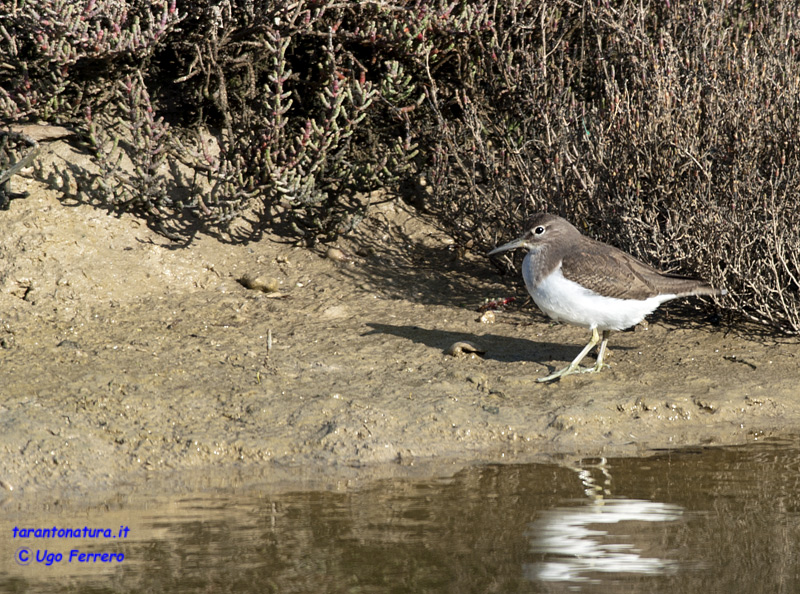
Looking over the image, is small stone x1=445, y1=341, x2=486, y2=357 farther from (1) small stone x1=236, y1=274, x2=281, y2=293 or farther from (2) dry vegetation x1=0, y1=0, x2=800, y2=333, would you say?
(1) small stone x1=236, y1=274, x2=281, y2=293

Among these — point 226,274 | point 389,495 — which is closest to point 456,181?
point 226,274

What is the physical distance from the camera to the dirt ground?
547 cm

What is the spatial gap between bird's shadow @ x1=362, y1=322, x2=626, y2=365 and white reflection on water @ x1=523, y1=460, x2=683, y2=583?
207 centimetres

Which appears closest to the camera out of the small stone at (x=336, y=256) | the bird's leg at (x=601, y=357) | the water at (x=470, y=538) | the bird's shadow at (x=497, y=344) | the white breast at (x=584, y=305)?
the water at (x=470, y=538)

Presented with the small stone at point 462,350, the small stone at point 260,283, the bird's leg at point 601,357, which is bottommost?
the bird's leg at point 601,357

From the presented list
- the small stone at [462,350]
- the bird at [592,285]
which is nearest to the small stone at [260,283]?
the small stone at [462,350]

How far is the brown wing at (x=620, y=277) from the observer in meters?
6.41

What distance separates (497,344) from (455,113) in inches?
116

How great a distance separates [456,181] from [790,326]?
3047 millimetres

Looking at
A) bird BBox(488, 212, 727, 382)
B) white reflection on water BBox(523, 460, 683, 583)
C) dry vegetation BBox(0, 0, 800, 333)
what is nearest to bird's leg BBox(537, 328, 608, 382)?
bird BBox(488, 212, 727, 382)

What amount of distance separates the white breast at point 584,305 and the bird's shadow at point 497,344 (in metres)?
0.54

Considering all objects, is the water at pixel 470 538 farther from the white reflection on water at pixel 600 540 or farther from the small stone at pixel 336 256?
the small stone at pixel 336 256

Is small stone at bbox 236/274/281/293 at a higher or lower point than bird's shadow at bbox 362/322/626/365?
higher

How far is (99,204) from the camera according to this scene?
7773 mm
